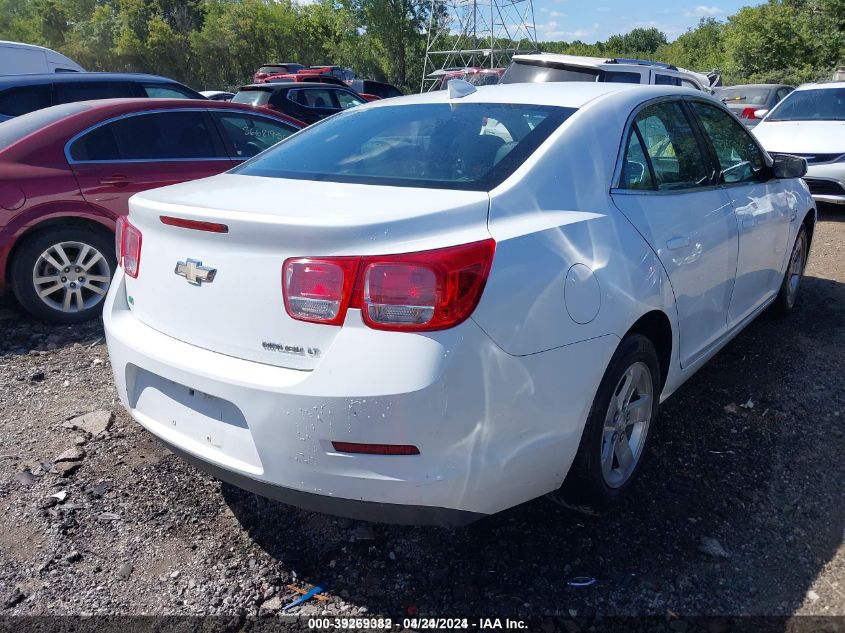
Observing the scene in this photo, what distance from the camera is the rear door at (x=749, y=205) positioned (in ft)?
12.0

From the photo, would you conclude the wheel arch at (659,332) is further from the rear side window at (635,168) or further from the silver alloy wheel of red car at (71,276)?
the silver alloy wheel of red car at (71,276)

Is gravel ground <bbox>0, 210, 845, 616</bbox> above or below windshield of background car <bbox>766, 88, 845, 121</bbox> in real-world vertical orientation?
below

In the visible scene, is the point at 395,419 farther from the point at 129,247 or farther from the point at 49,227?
the point at 49,227

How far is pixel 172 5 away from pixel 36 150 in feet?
167

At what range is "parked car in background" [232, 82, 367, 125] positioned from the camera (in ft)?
44.8

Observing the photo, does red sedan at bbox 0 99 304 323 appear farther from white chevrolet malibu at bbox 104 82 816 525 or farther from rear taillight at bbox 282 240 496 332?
rear taillight at bbox 282 240 496 332

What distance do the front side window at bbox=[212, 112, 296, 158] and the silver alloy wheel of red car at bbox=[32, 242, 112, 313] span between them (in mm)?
1534

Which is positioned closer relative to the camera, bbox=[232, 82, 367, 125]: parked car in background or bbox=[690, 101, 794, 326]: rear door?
bbox=[690, 101, 794, 326]: rear door

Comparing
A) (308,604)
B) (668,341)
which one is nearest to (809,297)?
(668,341)

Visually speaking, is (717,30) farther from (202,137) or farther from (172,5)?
(202,137)

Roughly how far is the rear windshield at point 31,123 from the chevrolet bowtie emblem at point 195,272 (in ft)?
11.1

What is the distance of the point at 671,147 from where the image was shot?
329cm

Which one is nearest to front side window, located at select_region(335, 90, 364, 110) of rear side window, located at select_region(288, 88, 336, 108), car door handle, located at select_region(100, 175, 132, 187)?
rear side window, located at select_region(288, 88, 336, 108)

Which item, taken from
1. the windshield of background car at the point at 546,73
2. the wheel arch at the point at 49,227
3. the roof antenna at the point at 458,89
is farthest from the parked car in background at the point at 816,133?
the wheel arch at the point at 49,227
